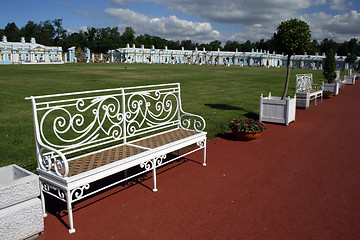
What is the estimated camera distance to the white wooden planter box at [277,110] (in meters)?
9.03

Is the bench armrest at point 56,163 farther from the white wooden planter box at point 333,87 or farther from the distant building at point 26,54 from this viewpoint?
the distant building at point 26,54

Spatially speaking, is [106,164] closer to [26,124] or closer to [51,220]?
[51,220]

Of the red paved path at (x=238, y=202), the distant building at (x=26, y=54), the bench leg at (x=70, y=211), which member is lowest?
the red paved path at (x=238, y=202)

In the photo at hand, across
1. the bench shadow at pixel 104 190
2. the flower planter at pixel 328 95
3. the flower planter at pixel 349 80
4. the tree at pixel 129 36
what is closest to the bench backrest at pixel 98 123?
the bench shadow at pixel 104 190

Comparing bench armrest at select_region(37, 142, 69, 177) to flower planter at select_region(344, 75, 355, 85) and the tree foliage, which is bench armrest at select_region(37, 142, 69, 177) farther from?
the tree foliage

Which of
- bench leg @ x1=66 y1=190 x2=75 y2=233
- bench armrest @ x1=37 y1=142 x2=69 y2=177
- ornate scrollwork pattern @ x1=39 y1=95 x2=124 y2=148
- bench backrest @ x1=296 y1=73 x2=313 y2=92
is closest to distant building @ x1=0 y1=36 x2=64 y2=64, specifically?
bench backrest @ x1=296 y1=73 x2=313 y2=92

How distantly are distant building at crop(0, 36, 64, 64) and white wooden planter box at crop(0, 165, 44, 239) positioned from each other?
74508 millimetres

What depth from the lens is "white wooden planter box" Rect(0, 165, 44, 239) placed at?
289 centimetres

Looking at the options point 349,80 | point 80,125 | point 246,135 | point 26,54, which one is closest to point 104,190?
point 80,125

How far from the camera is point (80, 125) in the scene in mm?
4125

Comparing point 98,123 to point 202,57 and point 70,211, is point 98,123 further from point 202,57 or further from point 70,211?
point 202,57

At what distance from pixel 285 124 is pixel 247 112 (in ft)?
7.16

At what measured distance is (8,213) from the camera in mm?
2908

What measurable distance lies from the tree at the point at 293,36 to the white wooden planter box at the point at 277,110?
0.74m
